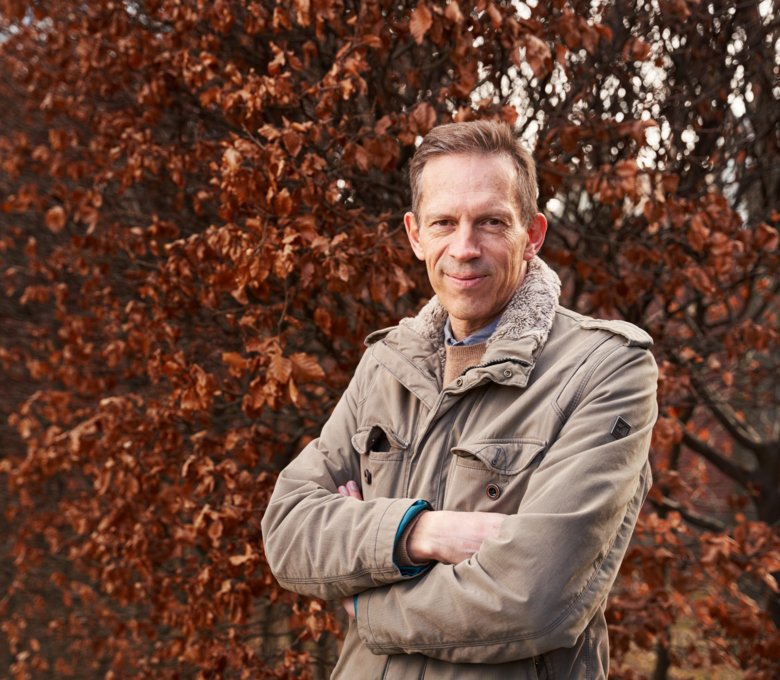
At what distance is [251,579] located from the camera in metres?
4.08

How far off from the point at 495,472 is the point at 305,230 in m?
1.80

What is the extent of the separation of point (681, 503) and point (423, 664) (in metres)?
3.74

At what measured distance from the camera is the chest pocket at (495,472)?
2055 mm

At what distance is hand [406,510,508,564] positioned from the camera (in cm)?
200

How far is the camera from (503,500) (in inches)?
81.6

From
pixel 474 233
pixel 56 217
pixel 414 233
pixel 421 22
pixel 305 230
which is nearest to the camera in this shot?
pixel 474 233

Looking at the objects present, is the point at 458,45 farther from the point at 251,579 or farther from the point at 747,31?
the point at 251,579

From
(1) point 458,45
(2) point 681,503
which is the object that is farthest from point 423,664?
(2) point 681,503

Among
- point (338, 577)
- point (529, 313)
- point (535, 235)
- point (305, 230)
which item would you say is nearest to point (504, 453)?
point (529, 313)

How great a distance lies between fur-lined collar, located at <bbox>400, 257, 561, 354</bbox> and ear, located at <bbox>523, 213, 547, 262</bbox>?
0.06 m

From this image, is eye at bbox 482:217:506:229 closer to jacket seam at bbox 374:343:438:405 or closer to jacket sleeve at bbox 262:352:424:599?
jacket seam at bbox 374:343:438:405

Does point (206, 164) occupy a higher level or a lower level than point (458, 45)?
lower

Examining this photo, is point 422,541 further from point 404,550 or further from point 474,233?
point 474,233

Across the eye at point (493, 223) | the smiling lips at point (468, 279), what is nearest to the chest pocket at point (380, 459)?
the smiling lips at point (468, 279)
